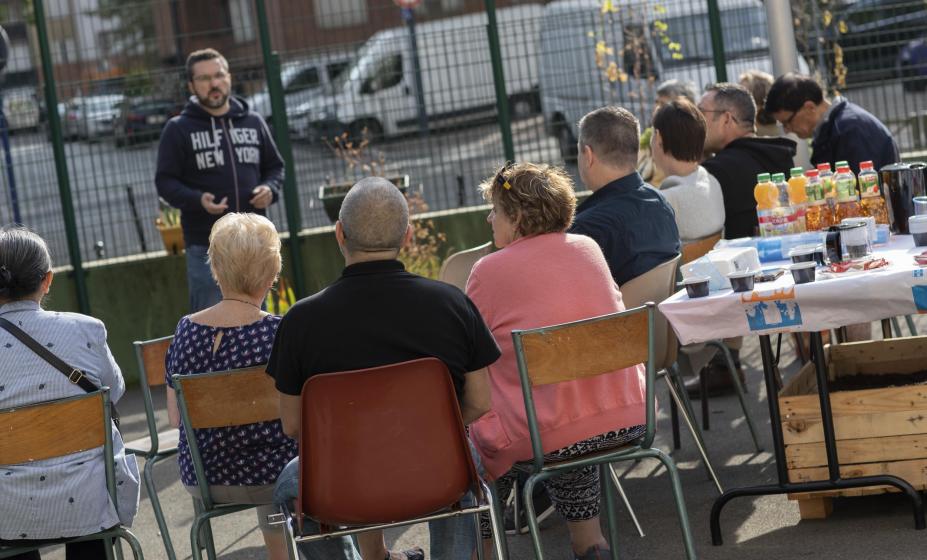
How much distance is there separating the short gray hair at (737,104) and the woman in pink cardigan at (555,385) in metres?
2.33

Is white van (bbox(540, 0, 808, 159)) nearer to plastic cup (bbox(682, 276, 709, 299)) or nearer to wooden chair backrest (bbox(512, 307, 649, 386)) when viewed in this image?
plastic cup (bbox(682, 276, 709, 299))

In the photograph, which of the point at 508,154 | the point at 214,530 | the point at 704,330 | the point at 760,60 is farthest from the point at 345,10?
the point at 704,330

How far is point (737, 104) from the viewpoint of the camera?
21.0 feet

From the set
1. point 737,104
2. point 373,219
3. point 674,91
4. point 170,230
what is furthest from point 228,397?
point 170,230

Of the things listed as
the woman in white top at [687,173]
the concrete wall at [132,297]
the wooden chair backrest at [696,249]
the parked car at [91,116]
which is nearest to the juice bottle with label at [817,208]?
the wooden chair backrest at [696,249]

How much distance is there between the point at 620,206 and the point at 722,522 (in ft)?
4.05

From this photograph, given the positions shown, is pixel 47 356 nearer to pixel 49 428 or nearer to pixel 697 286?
pixel 49 428

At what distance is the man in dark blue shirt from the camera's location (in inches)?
197

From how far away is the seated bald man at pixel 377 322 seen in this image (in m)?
3.61

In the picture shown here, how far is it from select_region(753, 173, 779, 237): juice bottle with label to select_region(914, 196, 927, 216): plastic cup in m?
0.53

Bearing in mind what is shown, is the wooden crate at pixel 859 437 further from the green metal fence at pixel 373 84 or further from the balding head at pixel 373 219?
the green metal fence at pixel 373 84

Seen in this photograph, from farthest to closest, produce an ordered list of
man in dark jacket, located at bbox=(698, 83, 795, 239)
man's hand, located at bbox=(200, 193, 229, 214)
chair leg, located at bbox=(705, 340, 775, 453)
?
man's hand, located at bbox=(200, 193, 229, 214)
man in dark jacket, located at bbox=(698, 83, 795, 239)
chair leg, located at bbox=(705, 340, 775, 453)

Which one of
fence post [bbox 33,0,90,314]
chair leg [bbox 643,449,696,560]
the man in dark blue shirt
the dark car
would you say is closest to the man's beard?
the dark car

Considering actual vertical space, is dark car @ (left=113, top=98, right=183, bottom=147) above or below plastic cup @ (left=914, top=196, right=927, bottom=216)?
above
